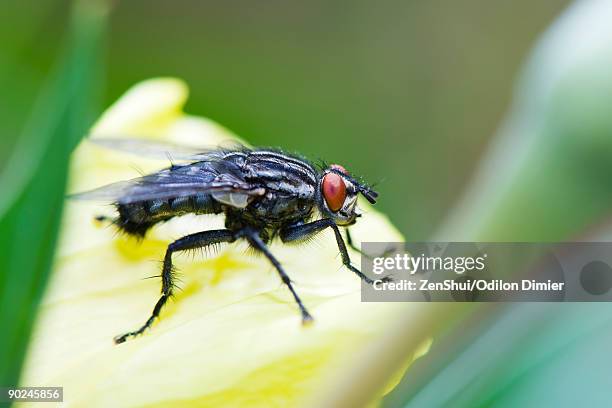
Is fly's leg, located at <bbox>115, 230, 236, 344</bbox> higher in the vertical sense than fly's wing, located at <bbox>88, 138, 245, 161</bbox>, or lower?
lower

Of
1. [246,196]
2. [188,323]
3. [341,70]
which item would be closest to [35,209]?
[188,323]

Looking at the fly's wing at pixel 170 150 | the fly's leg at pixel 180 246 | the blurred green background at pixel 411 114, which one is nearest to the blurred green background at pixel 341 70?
the blurred green background at pixel 411 114

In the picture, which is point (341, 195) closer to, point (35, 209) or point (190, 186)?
point (190, 186)

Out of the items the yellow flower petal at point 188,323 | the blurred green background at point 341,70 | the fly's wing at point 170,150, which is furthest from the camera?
the blurred green background at point 341,70

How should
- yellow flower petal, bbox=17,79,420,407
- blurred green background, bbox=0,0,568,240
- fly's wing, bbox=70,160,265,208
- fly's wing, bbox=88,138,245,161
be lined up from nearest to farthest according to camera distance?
1. yellow flower petal, bbox=17,79,420,407
2. fly's wing, bbox=70,160,265,208
3. fly's wing, bbox=88,138,245,161
4. blurred green background, bbox=0,0,568,240

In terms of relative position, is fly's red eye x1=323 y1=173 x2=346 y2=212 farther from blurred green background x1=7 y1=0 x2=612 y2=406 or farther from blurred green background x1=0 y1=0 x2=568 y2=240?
blurred green background x1=0 y1=0 x2=568 y2=240

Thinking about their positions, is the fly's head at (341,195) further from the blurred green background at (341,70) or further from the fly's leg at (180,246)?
the blurred green background at (341,70)

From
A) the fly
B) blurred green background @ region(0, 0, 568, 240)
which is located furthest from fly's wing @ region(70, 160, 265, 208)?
blurred green background @ region(0, 0, 568, 240)

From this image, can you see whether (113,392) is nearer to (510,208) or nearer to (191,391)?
(191,391)
